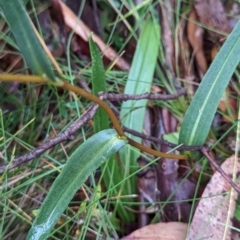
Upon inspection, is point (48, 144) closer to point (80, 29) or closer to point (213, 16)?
point (80, 29)

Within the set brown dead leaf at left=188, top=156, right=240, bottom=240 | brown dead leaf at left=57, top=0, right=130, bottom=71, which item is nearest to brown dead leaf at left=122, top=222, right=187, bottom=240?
brown dead leaf at left=188, top=156, right=240, bottom=240

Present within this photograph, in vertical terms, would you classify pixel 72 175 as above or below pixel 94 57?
below

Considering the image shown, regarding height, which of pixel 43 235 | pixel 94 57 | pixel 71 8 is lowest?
pixel 43 235

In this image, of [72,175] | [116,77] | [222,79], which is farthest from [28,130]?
[222,79]

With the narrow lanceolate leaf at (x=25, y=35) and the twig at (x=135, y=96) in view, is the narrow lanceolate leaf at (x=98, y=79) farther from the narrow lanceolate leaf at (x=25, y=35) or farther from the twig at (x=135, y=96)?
the narrow lanceolate leaf at (x=25, y=35)

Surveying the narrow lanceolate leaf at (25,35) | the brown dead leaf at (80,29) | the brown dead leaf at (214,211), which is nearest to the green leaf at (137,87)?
the brown dead leaf at (80,29)

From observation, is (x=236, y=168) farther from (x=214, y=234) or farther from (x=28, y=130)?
(x=28, y=130)

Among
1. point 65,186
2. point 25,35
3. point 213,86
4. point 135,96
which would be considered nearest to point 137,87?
point 135,96
